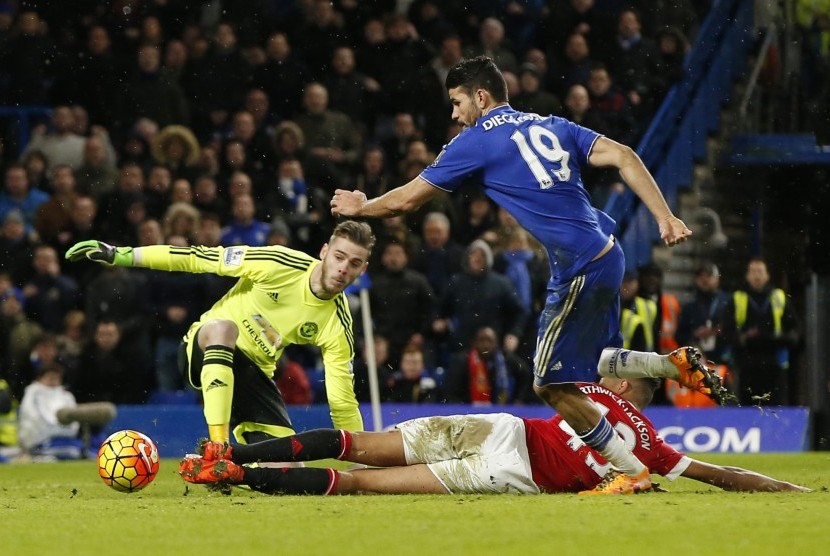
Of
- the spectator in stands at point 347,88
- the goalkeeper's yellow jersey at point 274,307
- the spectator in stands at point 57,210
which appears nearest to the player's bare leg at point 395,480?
the goalkeeper's yellow jersey at point 274,307

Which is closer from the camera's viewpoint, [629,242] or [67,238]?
[67,238]

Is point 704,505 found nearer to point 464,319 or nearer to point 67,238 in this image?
point 464,319

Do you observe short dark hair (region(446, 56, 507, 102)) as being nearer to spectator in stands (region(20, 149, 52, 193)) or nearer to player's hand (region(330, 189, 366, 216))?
player's hand (region(330, 189, 366, 216))

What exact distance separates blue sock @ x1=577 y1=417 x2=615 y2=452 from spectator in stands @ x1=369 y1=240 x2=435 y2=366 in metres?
6.40

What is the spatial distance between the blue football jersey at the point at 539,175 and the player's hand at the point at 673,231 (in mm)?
573

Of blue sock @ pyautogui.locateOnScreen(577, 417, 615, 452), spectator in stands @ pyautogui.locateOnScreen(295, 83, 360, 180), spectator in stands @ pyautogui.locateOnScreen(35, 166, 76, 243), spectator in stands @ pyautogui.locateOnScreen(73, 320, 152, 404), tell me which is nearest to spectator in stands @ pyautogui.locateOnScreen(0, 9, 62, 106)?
spectator in stands @ pyautogui.locateOnScreen(35, 166, 76, 243)

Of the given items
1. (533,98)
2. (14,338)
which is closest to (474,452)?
(14,338)

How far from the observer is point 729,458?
42.0 ft

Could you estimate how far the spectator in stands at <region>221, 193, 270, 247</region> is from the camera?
13938mm

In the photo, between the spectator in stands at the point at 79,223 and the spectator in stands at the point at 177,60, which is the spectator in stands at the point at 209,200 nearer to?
the spectator in stands at the point at 79,223

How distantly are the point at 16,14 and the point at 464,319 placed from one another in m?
6.84

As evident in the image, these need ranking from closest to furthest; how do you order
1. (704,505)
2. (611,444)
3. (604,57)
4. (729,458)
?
1. (704,505)
2. (611,444)
3. (729,458)
4. (604,57)

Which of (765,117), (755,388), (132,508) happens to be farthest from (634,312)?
(132,508)

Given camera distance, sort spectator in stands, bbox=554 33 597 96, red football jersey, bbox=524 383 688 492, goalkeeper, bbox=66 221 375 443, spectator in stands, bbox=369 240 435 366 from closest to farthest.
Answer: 1. red football jersey, bbox=524 383 688 492
2. goalkeeper, bbox=66 221 375 443
3. spectator in stands, bbox=369 240 435 366
4. spectator in stands, bbox=554 33 597 96
